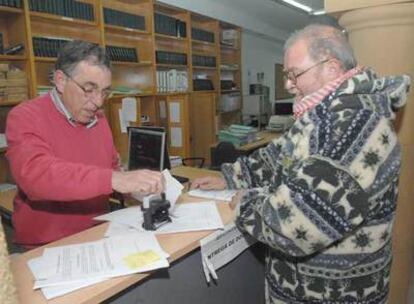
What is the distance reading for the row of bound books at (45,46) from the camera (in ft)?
9.61

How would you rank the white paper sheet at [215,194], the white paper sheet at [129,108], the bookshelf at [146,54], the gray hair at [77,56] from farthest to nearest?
the white paper sheet at [129,108] → the bookshelf at [146,54] → the white paper sheet at [215,194] → the gray hair at [77,56]

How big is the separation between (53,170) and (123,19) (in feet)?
9.78

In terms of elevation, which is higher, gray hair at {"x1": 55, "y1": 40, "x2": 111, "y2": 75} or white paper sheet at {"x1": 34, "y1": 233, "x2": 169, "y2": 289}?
gray hair at {"x1": 55, "y1": 40, "x2": 111, "y2": 75}

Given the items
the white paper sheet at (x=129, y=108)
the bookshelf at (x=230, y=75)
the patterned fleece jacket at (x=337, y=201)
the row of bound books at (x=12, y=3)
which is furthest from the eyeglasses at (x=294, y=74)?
the bookshelf at (x=230, y=75)

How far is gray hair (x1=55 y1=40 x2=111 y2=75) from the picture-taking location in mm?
1380

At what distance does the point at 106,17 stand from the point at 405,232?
323 centimetres

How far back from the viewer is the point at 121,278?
922 mm

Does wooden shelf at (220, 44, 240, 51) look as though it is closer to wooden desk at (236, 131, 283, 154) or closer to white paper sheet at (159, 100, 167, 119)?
wooden desk at (236, 131, 283, 154)

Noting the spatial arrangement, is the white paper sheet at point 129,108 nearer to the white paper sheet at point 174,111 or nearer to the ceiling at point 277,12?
the white paper sheet at point 174,111

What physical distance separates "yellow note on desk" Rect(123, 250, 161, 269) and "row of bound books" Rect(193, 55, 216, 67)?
172 inches

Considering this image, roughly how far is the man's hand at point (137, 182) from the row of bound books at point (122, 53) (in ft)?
9.13

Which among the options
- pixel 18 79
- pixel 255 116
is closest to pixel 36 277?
pixel 18 79

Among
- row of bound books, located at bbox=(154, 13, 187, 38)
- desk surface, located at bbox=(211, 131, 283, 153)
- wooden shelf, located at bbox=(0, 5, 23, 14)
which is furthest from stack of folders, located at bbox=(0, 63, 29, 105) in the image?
desk surface, located at bbox=(211, 131, 283, 153)

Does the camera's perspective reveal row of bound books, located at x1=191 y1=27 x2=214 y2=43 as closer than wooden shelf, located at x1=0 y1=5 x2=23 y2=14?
No
